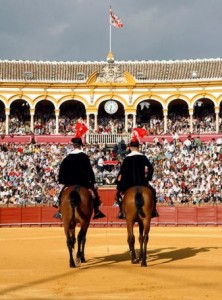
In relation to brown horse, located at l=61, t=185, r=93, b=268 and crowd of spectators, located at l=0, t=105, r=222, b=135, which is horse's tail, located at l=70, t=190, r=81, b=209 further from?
crowd of spectators, located at l=0, t=105, r=222, b=135

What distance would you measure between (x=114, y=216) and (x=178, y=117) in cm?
1777

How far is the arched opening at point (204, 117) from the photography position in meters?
40.7

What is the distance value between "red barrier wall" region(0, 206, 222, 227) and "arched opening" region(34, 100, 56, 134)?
14694 mm

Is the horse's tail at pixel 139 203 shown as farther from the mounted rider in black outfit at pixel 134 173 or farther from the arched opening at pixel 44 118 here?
the arched opening at pixel 44 118

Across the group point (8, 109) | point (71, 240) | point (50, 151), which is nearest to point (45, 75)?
point (8, 109)

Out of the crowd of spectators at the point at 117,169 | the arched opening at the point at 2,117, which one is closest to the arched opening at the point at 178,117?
the crowd of spectators at the point at 117,169

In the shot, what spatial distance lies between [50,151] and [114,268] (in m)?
27.3

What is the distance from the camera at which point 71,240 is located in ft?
29.1

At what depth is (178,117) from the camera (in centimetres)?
4272

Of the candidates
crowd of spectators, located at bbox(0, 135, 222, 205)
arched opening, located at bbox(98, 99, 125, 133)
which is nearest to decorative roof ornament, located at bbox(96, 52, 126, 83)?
arched opening, located at bbox(98, 99, 125, 133)

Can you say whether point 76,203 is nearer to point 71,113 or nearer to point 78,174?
point 78,174

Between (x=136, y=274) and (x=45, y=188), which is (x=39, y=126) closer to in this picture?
(x=45, y=188)

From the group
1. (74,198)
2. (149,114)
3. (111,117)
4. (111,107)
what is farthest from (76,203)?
(149,114)

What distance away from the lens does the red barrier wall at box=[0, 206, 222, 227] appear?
2622 cm
